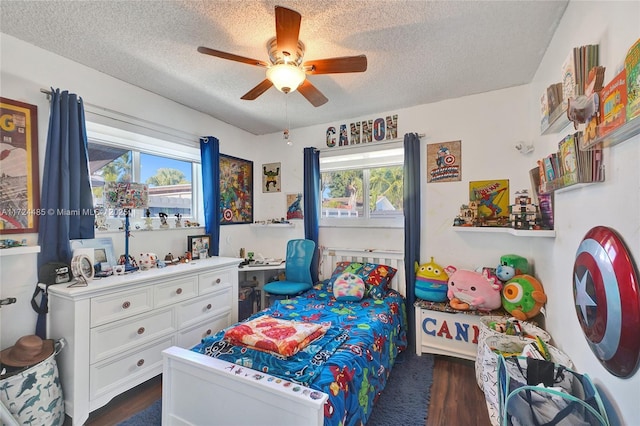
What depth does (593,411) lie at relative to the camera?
95 cm

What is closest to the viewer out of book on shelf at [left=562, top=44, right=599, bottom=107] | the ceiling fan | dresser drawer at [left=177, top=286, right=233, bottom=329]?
book on shelf at [left=562, top=44, right=599, bottom=107]

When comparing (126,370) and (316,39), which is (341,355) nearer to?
→ (126,370)

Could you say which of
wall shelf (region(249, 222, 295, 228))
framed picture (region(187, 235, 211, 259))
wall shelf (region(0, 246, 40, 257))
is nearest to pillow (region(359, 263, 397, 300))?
wall shelf (region(249, 222, 295, 228))

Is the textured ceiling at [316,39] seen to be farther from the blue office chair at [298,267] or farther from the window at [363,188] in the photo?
the blue office chair at [298,267]

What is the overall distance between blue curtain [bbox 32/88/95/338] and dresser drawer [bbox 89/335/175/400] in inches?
19.5

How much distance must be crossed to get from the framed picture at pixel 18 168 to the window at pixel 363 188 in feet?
8.41

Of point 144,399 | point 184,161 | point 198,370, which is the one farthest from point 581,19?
point 144,399

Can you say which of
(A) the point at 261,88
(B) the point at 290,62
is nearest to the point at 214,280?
(A) the point at 261,88

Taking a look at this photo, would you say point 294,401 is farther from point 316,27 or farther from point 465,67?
point 465,67

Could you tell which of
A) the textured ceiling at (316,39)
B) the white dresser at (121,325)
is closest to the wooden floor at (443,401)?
the white dresser at (121,325)

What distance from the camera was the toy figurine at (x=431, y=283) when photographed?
2486 mm

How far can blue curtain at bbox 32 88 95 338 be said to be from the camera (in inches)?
72.6

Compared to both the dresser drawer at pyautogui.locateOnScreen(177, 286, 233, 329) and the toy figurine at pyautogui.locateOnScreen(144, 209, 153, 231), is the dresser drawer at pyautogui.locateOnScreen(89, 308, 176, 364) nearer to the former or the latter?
the dresser drawer at pyautogui.locateOnScreen(177, 286, 233, 329)

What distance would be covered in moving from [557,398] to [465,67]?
222 cm
